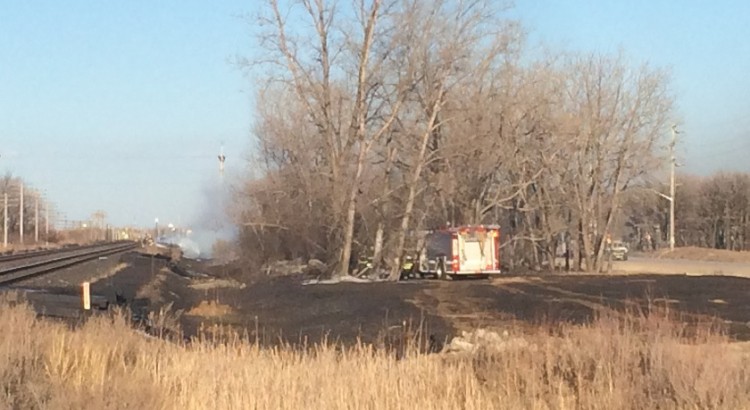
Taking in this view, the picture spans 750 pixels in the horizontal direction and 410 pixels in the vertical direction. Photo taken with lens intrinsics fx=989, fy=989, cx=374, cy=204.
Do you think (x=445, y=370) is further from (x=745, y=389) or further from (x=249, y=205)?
(x=249, y=205)

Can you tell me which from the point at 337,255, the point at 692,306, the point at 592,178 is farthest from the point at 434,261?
the point at 692,306

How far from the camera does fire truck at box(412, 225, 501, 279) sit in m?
48.3

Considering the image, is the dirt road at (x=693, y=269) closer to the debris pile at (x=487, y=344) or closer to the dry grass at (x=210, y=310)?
the dry grass at (x=210, y=310)

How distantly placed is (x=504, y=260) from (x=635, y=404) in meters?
50.2

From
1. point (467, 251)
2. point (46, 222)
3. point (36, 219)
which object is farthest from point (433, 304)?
point (46, 222)

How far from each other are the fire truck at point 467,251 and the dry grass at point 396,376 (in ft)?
109

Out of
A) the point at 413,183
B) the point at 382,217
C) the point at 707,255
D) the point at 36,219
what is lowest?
the point at 707,255

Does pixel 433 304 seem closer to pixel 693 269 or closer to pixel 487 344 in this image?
pixel 487 344

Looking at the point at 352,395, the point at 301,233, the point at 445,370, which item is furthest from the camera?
the point at 301,233

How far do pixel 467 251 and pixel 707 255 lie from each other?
42.3 m

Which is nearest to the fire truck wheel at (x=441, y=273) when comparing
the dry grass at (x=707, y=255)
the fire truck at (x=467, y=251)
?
the fire truck at (x=467, y=251)

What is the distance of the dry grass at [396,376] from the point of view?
10.7 m

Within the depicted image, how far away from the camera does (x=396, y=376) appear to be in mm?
12461

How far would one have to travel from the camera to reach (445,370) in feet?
42.8
